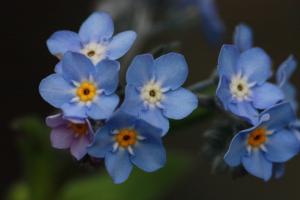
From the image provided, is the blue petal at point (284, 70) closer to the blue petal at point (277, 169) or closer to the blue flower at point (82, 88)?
the blue petal at point (277, 169)

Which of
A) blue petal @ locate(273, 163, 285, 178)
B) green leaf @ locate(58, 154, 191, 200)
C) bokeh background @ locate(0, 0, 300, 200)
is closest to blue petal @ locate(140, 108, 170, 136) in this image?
blue petal @ locate(273, 163, 285, 178)

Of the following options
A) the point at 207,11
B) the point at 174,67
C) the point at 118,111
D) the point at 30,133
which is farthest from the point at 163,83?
the point at 207,11

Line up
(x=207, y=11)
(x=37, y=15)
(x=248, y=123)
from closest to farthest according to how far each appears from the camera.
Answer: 1. (x=248, y=123)
2. (x=207, y=11)
3. (x=37, y=15)

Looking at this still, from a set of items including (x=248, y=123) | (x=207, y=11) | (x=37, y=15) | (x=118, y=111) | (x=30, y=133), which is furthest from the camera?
(x=37, y=15)

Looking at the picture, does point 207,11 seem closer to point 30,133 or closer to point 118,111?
point 30,133

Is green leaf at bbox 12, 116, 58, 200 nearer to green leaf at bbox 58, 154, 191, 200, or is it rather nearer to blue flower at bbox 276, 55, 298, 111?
green leaf at bbox 58, 154, 191, 200

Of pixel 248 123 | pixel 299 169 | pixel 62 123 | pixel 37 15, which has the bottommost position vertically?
pixel 299 169

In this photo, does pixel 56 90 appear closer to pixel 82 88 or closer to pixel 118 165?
pixel 82 88

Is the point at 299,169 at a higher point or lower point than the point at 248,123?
lower
